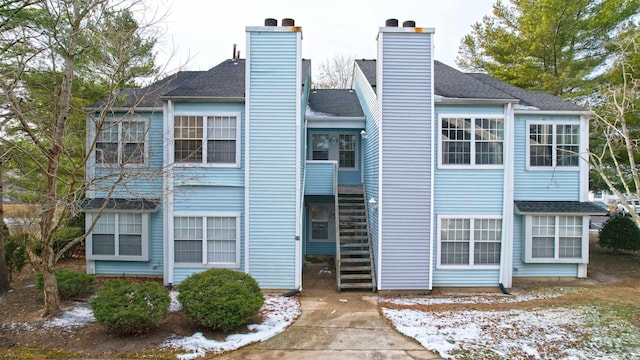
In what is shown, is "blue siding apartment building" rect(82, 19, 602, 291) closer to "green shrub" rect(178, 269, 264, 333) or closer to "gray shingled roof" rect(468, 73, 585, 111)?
"gray shingled roof" rect(468, 73, 585, 111)

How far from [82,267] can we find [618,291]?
17.0 meters

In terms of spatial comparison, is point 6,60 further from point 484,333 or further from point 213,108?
point 484,333

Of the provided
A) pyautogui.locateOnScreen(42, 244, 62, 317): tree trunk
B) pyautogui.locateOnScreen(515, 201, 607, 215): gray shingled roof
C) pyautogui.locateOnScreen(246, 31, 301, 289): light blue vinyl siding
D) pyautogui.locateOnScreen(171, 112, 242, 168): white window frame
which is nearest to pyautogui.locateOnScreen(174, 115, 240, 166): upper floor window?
pyautogui.locateOnScreen(171, 112, 242, 168): white window frame

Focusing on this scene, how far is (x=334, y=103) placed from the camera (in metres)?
15.0

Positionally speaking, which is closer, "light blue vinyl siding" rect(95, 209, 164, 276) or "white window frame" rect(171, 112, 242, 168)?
"white window frame" rect(171, 112, 242, 168)

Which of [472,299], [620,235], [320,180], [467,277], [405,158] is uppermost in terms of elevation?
[405,158]

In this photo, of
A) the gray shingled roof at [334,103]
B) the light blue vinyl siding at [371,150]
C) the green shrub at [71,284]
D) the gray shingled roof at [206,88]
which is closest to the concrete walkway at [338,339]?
the light blue vinyl siding at [371,150]

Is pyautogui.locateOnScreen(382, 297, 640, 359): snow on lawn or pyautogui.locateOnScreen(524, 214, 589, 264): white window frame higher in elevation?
pyautogui.locateOnScreen(524, 214, 589, 264): white window frame

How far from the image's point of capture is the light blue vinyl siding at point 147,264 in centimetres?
1153

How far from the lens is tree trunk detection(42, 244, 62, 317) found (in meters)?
7.83

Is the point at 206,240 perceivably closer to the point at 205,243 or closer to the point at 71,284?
the point at 205,243

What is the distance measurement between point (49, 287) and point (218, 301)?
3.80 metres

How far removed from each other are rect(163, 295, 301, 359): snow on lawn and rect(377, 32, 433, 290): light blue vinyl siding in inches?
134

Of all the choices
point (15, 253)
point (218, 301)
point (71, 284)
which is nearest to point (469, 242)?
point (218, 301)
